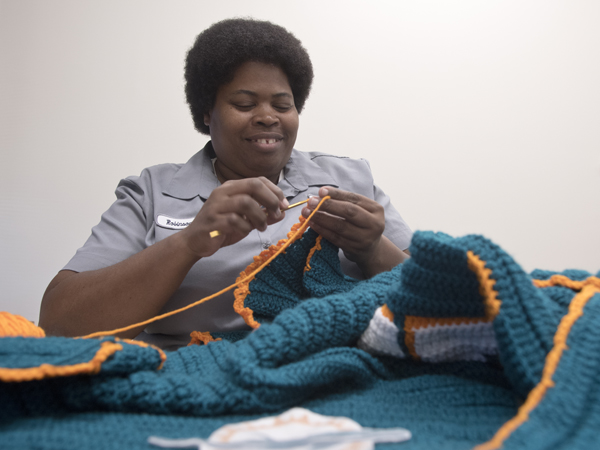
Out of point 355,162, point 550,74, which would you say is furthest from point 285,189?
point 550,74

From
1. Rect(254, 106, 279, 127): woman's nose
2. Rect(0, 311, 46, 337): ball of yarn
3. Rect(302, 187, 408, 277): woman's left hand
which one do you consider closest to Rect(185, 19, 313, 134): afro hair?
Rect(254, 106, 279, 127): woman's nose

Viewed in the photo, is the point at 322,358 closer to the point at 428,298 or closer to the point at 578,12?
the point at 428,298

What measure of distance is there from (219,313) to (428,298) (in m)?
0.51

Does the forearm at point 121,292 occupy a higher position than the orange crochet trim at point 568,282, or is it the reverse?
the orange crochet trim at point 568,282

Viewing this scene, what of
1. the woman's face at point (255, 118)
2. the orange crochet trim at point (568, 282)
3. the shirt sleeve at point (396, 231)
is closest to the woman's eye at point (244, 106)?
the woman's face at point (255, 118)

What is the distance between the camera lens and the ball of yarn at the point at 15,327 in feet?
1.57

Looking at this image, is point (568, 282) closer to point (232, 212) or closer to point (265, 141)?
point (232, 212)

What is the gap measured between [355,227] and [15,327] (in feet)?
1.81

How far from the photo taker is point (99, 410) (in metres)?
0.39

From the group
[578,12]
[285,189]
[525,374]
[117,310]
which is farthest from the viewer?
[578,12]

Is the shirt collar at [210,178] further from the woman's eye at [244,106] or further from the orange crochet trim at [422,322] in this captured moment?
the orange crochet trim at [422,322]

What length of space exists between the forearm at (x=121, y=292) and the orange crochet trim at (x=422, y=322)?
1.39ft

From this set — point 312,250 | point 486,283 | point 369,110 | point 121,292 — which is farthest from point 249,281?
point 369,110

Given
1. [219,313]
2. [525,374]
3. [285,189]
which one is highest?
[285,189]
